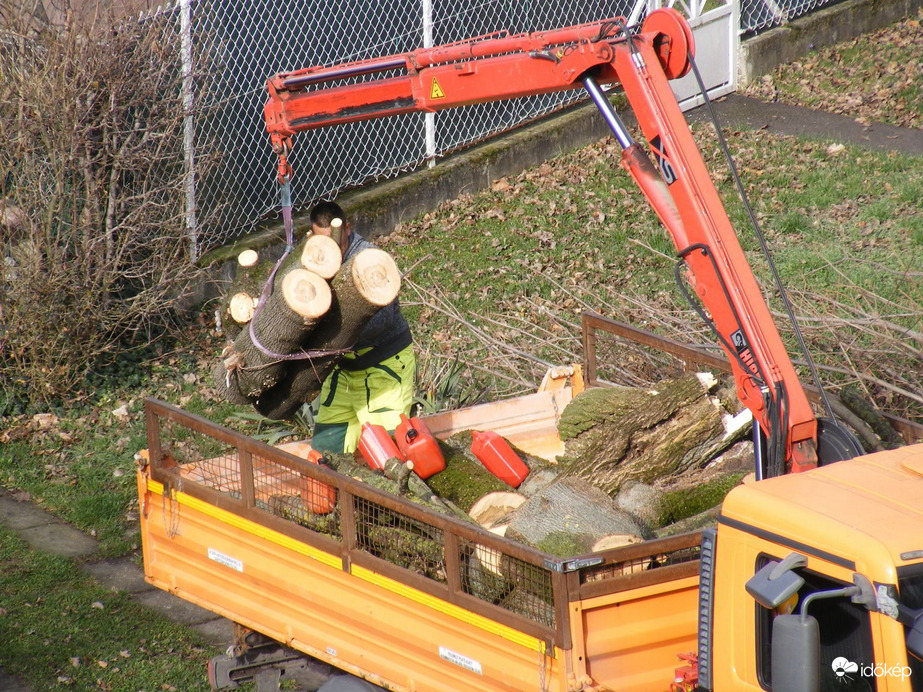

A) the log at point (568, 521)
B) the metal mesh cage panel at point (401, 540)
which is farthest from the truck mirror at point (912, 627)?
the metal mesh cage panel at point (401, 540)

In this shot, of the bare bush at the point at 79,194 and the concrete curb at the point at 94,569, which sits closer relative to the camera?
the concrete curb at the point at 94,569

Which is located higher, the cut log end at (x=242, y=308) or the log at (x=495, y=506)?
the cut log end at (x=242, y=308)

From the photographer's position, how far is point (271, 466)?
489 cm

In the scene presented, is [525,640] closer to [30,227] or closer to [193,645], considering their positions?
[193,645]

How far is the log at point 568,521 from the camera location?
4.49m

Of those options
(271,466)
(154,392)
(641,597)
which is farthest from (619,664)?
(154,392)

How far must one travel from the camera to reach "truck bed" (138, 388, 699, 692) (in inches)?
155

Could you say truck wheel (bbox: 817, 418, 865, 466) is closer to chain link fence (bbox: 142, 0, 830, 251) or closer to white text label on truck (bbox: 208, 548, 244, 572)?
white text label on truck (bbox: 208, 548, 244, 572)

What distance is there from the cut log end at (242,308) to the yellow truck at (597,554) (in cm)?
76

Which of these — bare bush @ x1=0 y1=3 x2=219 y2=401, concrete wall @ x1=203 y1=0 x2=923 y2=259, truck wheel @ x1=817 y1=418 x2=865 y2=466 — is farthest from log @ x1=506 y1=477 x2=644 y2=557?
concrete wall @ x1=203 y1=0 x2=923 y2=259

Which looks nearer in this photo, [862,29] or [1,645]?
[1,645]

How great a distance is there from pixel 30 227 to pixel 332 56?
4.01 meters

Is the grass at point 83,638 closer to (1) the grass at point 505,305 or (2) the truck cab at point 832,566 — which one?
(1) the grass at point 505,305

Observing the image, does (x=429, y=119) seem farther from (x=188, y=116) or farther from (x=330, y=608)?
(x=330, y=608)
